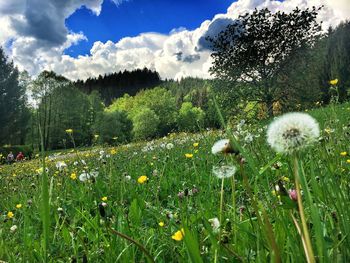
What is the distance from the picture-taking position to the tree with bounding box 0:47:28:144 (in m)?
41.2

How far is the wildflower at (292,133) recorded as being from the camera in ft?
2.53

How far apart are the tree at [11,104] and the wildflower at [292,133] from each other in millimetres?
44051

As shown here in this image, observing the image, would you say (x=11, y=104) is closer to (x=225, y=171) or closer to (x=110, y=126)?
(x=110, y=126)

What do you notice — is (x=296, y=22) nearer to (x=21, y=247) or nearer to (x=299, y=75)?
(x=299, y=75)

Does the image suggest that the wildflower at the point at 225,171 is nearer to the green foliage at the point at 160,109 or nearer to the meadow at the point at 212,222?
the meadow at the point at 212,222

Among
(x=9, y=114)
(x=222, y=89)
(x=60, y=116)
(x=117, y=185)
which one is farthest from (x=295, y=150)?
(x=60, y=116)

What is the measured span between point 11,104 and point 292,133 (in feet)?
147

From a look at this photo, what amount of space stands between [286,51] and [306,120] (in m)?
25.5

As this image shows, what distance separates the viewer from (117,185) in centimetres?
426

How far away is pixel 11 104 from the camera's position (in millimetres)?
41688

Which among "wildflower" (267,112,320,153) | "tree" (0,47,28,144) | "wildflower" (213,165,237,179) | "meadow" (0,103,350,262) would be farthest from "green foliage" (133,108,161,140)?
"wildflower" (267,112,320,153)

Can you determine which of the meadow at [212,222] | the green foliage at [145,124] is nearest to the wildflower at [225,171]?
the meadow at [212,222]

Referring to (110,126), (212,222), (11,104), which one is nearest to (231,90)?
(212,222)

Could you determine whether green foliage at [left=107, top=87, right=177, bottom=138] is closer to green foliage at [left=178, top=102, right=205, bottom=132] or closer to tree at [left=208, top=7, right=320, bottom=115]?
green foliage at [left=178, top=102, right=205, bottom=132]
